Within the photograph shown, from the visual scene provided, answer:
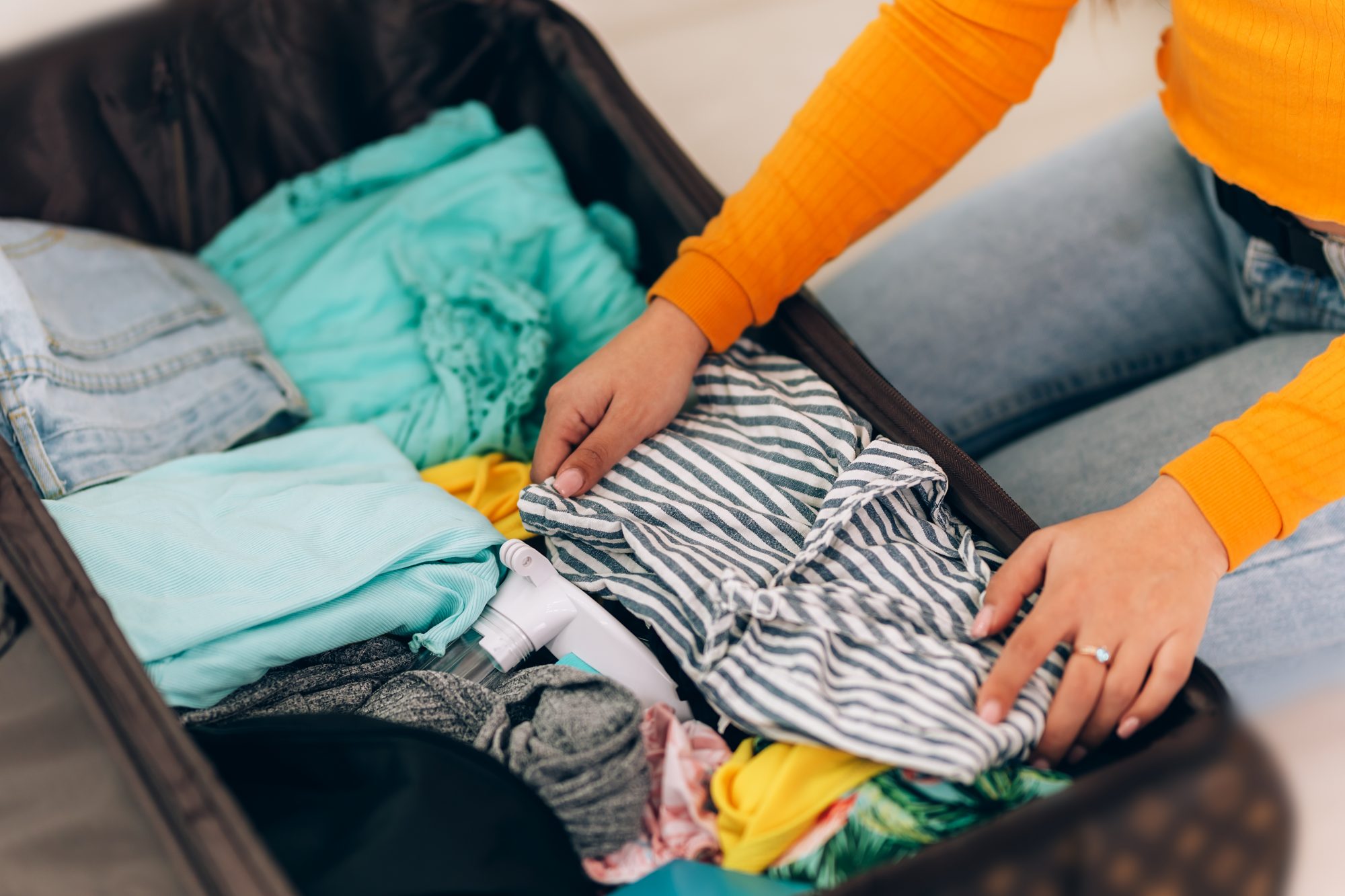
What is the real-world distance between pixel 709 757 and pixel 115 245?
2.30 ft

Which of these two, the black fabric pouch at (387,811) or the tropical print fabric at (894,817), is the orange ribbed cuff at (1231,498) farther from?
the black fabric pouch at (387,811)

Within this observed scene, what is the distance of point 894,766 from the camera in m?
0.49

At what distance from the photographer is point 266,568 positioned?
23.4 inches

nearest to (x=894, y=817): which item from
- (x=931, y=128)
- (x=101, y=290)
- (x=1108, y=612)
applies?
(x=1108, y=612)

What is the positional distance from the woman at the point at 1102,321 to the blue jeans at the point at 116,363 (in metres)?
0.32

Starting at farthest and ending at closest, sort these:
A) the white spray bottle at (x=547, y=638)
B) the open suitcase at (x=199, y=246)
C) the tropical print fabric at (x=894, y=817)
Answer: the white spray bottle at (x=547, y=638)
the tropical print fabric at (x=894, y=817)
the open suitcase at (x=199, y=246)

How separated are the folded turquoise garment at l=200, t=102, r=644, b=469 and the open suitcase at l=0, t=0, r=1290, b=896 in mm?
56

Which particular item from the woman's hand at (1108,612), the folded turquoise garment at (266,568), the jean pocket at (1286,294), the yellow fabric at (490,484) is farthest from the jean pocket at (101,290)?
the jean pocket at (1286,294)

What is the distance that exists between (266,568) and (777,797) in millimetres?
337

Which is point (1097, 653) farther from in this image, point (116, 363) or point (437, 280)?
point (116, 363)

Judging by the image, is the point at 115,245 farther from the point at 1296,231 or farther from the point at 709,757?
the point at 1296,231

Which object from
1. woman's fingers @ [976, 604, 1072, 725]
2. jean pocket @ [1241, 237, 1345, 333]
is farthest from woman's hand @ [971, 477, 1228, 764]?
jean pocket @ [1241, 237, 1345, 333]

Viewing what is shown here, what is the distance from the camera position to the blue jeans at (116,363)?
2.24ft

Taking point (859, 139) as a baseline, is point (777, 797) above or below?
below
